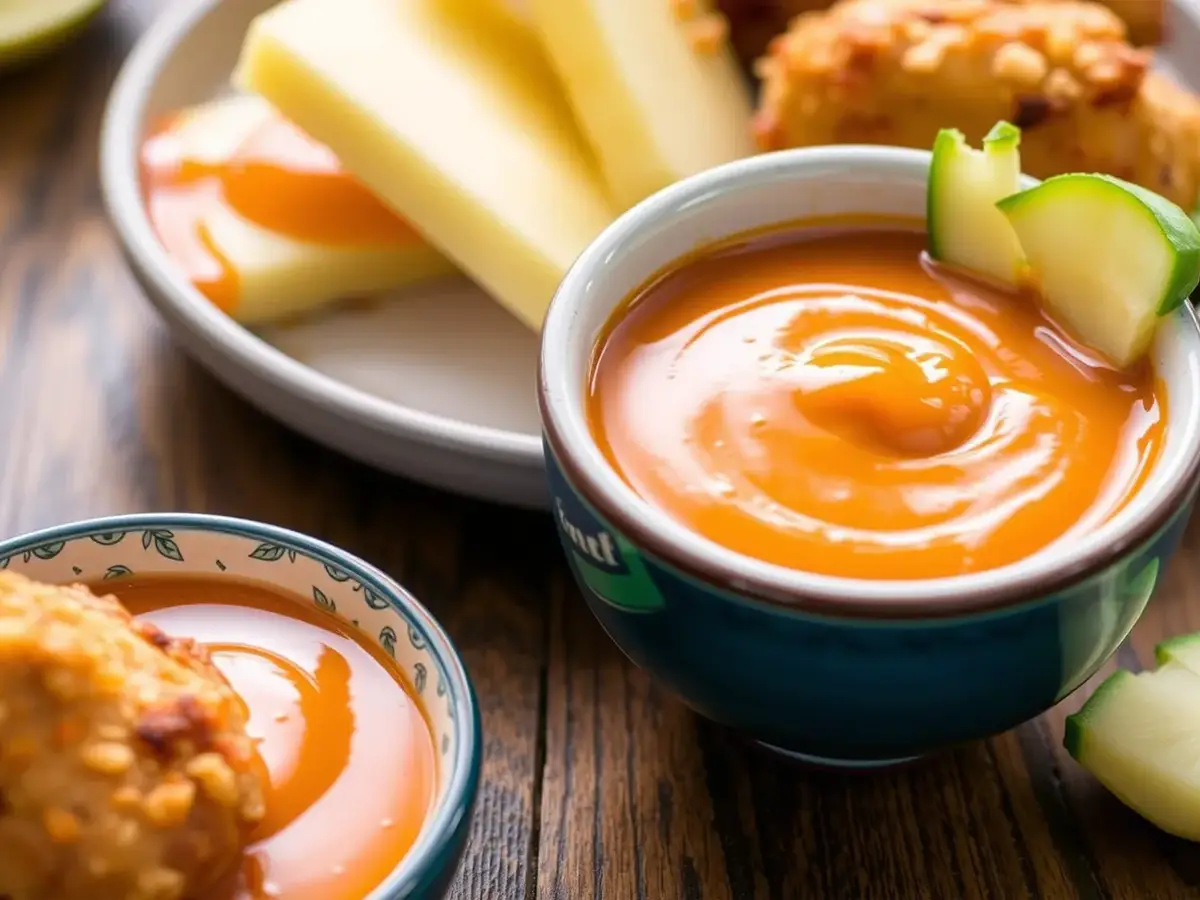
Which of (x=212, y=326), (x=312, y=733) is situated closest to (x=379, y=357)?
(x=212, y=326)

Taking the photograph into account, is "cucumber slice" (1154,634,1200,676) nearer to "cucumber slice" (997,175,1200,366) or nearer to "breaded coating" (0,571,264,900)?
"cucumber slice" (997,175,1200,366)

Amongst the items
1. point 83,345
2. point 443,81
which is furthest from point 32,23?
point 443,81

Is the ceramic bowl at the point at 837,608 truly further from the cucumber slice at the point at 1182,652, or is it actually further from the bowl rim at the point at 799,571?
the cucumber slice at the point at 1182,652

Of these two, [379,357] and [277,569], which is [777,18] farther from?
[277,569]

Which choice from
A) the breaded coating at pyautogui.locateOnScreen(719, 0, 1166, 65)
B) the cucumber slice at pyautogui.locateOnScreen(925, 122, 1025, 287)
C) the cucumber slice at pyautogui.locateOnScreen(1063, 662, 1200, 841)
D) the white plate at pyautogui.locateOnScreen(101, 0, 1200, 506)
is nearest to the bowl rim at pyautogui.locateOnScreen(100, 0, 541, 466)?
the white plate at pyautogui.locateOnScreen(101, 0, 1200, 506)

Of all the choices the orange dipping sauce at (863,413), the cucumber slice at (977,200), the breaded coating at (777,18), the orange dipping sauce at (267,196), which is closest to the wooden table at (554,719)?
the orange dipping sauce at (267,196)

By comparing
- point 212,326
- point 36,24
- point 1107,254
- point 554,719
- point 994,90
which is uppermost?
point 36,24

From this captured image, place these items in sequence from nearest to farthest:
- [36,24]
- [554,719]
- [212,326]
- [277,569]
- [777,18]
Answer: [277,569] → [554,719] → [212,326] → [777,18] → [36,24]

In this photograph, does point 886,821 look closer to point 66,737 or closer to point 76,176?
point 66,737

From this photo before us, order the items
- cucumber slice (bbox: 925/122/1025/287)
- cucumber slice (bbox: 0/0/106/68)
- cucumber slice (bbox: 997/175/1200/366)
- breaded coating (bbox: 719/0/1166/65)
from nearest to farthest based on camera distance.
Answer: cucumber slice (bbox: 997/175/1200/366) < cucumber slice (bbox: 925/122/1025/287) < breaded coating (bbox: 719/0/1166/65) < cucumber slice (bbox: 0/0/106/68)
